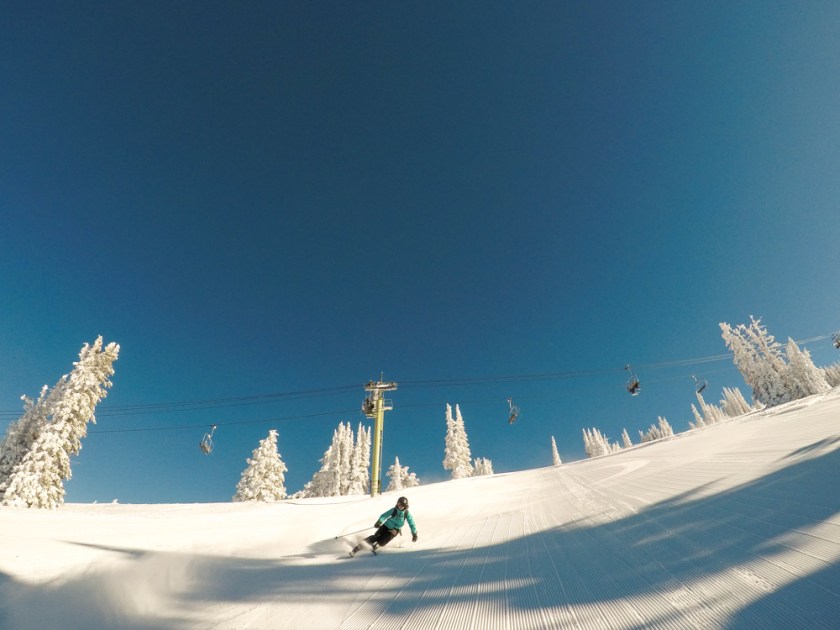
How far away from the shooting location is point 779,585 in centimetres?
272

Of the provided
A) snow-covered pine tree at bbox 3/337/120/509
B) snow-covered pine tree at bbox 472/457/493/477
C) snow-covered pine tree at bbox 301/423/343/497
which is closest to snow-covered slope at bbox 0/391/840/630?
snow-covered pine tree at bbox 3/337/120/509

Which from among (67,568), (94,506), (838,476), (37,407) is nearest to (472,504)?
(838,476)

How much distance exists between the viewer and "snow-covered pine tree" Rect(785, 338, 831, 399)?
47750 mm

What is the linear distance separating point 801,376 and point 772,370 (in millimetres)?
3495

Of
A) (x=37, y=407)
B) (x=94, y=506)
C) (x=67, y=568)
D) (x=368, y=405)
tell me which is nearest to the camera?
(x=67, y=568)

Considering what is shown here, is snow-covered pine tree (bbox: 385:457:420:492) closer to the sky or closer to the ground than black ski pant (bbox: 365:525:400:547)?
closer to the sky

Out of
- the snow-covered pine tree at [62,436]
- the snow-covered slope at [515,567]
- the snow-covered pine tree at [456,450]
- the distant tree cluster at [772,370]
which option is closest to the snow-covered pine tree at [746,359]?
the distant tree cluster at [772,370]

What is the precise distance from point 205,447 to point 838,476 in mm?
34817

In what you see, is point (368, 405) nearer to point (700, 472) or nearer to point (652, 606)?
point (700, 472)

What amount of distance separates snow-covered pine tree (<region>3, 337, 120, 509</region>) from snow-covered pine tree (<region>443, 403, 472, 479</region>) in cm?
4736

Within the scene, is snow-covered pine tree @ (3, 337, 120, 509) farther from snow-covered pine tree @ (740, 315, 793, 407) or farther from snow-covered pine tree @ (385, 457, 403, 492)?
snow-covered pine tree @ (740, 315, 793, 407)

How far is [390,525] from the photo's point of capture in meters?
7.33

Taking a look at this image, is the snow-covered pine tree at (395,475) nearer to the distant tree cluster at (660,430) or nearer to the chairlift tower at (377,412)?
the chairlift tower at (377,412)

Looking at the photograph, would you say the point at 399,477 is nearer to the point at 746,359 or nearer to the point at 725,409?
the point at 746,359
